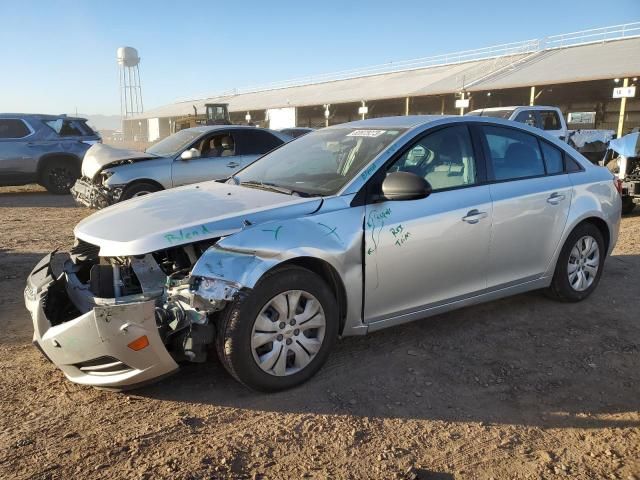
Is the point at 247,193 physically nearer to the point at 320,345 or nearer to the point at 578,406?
the point at 320,345

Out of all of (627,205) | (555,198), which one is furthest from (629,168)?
(555,198)

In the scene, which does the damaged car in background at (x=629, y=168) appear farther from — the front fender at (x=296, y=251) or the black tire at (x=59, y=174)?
the black tire at (x=59, y=174)

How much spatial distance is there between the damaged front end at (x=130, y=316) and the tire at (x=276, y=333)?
109 millimetres

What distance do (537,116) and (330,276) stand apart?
37.5 feet

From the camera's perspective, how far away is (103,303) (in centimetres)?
291

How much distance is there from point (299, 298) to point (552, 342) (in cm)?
208

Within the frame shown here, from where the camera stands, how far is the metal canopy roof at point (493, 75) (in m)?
23.9

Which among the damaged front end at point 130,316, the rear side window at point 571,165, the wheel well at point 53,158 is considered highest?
the rear side window at point 571,165

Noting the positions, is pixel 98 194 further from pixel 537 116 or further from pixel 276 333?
pixel 537 116

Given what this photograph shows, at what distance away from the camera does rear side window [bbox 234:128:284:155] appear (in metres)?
9.18

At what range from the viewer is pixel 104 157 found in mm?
8570

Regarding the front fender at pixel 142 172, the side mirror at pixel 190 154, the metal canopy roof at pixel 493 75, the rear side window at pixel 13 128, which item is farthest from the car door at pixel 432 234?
the metal canopy roof at pixel 493 75

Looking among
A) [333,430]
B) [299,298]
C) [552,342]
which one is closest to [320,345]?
[299,298]

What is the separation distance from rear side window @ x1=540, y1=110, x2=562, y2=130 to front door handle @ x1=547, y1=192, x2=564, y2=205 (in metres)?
9.54
